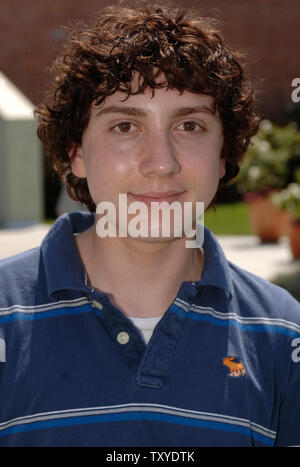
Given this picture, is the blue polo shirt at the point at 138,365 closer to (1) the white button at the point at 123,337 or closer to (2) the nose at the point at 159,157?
(1) the white button at the point at 123,337

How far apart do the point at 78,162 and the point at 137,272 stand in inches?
18.5

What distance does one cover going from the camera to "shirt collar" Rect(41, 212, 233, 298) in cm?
184

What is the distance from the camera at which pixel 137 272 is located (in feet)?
6.55

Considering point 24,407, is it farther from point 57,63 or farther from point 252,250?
point 252,250

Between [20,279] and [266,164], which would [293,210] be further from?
[20,279]

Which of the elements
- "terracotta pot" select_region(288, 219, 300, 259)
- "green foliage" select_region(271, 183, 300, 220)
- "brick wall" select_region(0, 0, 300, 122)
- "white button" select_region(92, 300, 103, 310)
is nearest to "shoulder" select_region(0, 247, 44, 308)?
"white button" select_region(92, 300, 103, 310)

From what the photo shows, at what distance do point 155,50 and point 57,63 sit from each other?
52 centimetres

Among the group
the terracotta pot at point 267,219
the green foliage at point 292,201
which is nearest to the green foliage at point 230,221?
the terracotta pot at point 267,219

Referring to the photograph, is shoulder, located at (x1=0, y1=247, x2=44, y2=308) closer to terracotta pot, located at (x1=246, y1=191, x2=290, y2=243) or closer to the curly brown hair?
the curly brown hair

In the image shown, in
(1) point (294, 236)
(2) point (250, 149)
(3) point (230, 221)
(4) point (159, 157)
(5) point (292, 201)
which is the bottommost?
(3) point (230, 221)

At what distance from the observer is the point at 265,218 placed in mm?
10664

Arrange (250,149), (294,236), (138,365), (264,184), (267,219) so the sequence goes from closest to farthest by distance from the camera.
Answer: (138,365) → (294,236) → (250,149) → (267,219) → (264,184)

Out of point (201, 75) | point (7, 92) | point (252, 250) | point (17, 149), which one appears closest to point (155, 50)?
point (201, 75)

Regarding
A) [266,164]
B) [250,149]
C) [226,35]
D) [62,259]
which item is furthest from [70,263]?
[226,35]
